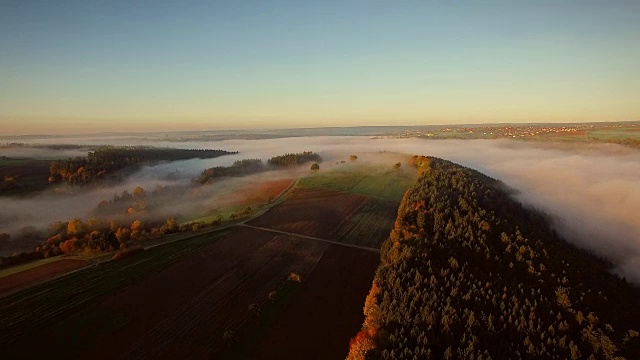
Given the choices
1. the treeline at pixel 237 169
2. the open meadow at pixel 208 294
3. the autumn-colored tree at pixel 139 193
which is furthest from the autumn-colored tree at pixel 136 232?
the treeline at pixel 237 169

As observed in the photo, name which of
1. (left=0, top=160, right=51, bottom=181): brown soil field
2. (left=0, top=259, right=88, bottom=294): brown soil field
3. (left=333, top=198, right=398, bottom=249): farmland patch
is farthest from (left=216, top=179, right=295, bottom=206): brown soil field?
(left=0, top=160, right=51, bottom=181): brown soil field

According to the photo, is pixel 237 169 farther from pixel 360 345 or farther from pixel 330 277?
pixel 360 345

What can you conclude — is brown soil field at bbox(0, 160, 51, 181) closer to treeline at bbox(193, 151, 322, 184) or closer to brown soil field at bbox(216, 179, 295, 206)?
treeline at bbox(193, 151, 322, 184)

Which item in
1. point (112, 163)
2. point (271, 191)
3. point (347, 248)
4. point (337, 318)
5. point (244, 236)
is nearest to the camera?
point (337, 318)

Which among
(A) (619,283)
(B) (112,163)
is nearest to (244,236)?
(A) (619,283)

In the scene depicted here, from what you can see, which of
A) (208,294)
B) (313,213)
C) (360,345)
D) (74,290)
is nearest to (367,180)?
(313,213)

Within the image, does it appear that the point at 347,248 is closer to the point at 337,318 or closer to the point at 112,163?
the point at 337,318

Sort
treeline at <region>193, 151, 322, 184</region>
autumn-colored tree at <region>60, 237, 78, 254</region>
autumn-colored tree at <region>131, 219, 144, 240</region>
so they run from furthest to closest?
1. treeline at <region>193, 151, 322, 184</region>
2. autumn-colored tree at <region>131, 219, 144, 240</region>
3. autumn-colored tree at <region>60, 237, 78, 254</region>
